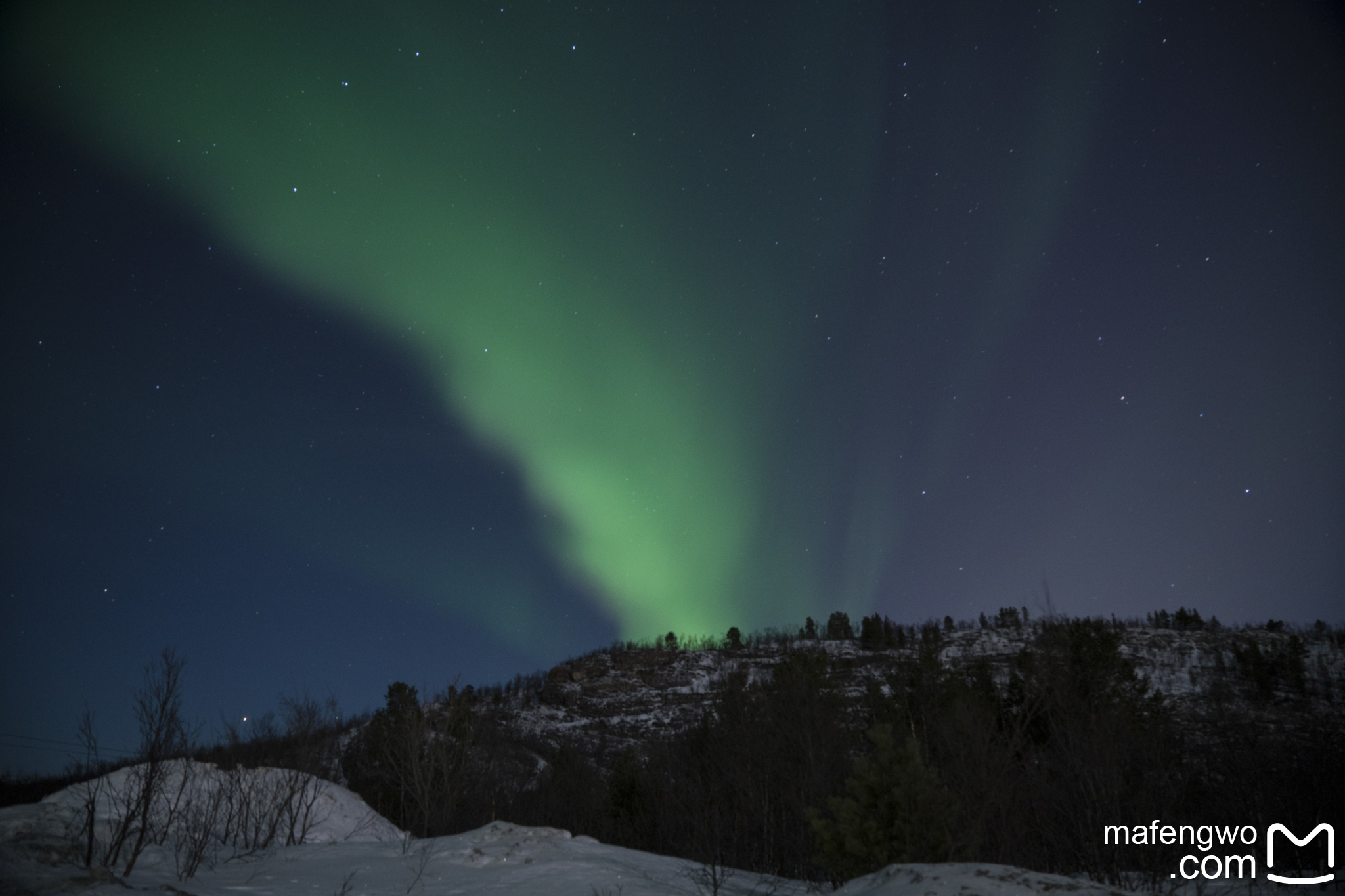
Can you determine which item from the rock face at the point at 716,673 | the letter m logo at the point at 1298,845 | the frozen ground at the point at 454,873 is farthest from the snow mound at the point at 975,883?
A: the rock face at the point at 716,673

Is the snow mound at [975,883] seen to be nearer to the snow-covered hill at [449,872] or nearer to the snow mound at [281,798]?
the snow-covered hill at [449,872]

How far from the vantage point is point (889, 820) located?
14.5 meters

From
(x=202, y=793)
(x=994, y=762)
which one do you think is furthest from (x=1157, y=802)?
(x=202, y=793)

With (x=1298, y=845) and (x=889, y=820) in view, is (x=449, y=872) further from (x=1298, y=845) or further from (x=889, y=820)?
(x=1298, y=845)

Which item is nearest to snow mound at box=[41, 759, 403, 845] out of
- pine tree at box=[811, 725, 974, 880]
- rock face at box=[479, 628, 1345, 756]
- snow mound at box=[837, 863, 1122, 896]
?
pine tree at box=[811, 725, 974, 880]

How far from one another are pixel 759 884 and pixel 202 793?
31086 millimetres

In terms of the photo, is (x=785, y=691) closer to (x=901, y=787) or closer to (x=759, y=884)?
(x=759, y=884)

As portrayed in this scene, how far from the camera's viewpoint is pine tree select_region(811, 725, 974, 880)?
543 inches

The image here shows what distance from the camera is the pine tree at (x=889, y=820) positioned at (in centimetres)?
Answer: 1378

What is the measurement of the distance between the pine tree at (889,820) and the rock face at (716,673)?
207 ft

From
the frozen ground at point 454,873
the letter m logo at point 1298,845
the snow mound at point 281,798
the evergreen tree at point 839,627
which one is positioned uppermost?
the evergreen tree at point 839,627

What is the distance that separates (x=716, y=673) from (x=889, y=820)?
123 metres

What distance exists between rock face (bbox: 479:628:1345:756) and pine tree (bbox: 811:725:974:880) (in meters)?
63.1

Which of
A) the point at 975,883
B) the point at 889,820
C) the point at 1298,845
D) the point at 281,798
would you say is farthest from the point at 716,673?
the point at 975,883
